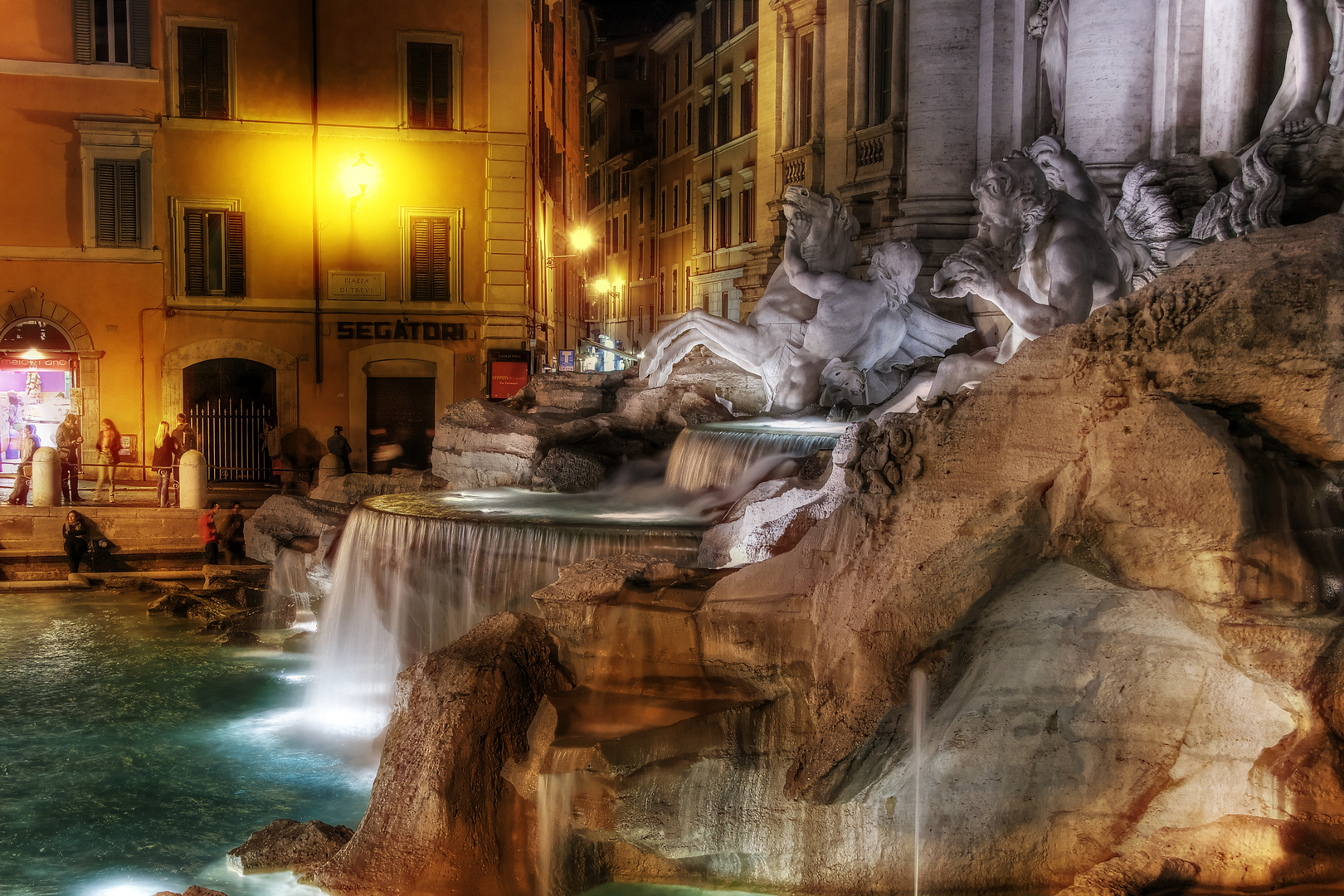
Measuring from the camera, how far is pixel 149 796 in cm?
639

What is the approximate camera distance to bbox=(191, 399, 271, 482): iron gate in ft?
62.6

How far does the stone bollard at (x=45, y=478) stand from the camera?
1412cm

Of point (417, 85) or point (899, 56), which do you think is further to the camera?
point (417, 85)

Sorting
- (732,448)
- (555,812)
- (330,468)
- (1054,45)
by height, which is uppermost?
(1054,45)

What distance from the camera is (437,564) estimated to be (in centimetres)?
734

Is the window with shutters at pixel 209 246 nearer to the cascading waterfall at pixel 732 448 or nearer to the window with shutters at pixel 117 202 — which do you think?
the window with shutters at pixel 117 202

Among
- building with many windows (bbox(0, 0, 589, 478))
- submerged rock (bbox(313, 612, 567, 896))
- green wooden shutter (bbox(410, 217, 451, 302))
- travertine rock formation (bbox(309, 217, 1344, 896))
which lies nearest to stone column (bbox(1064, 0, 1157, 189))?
travertine rock formation (bbox(309, 217, 1344, 896))

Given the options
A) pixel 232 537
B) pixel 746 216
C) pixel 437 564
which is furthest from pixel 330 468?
pixel 746 216

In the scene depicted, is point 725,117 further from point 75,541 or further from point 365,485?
point 75,541

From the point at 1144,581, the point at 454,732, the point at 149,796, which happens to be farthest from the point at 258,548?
the point at 1144,581

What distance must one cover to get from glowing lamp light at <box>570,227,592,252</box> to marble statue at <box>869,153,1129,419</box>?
850 inches

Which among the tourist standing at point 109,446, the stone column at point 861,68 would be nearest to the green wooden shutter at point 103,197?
the tourist standing at point 109,446

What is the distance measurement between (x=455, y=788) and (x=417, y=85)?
58.3 feet

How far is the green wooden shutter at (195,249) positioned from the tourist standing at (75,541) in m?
7.40
